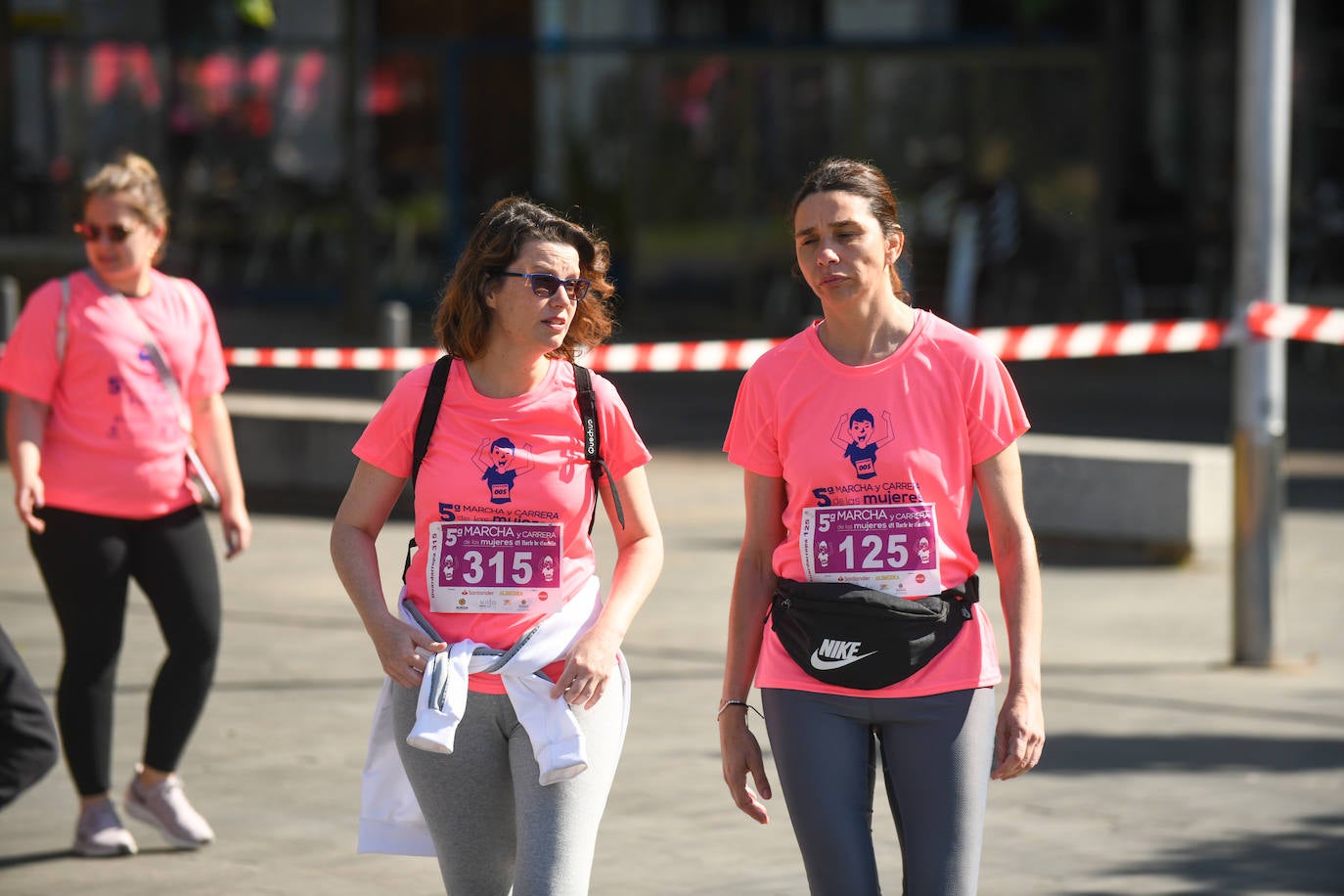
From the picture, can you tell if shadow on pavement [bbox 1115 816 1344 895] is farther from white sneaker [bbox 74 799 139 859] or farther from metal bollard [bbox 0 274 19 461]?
metal bollard [bbox 0 274 19 461]

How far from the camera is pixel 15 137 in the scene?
23812 mm

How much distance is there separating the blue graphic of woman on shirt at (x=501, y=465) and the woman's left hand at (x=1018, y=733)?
97cm

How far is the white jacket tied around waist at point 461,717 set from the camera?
3771 millimetres

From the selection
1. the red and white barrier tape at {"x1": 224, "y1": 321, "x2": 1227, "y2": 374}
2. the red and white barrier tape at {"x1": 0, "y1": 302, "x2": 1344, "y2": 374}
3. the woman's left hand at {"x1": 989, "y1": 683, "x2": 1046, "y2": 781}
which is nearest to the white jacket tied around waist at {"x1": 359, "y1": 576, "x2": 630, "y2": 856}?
the woman's left hand at {"x1": 989, "y1": 683, "x2": 1046, "y2": 781}

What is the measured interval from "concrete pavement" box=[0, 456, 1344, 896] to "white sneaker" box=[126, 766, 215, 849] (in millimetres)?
53

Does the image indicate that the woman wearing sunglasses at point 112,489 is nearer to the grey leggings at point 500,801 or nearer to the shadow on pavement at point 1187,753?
the grey leggings at point 500,801

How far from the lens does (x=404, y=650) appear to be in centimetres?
381

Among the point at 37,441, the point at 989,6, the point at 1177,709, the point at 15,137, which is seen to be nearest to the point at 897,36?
the point at 989,6

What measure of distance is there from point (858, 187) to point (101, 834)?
3.08 m

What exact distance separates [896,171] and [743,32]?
6526mm

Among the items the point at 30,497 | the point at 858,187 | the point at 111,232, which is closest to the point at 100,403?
the point at 30,497

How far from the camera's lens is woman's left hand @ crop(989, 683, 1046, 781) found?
149 inches

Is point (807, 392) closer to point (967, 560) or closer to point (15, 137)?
point (967, 560)

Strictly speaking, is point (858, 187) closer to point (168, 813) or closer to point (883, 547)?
point (883, 547)
